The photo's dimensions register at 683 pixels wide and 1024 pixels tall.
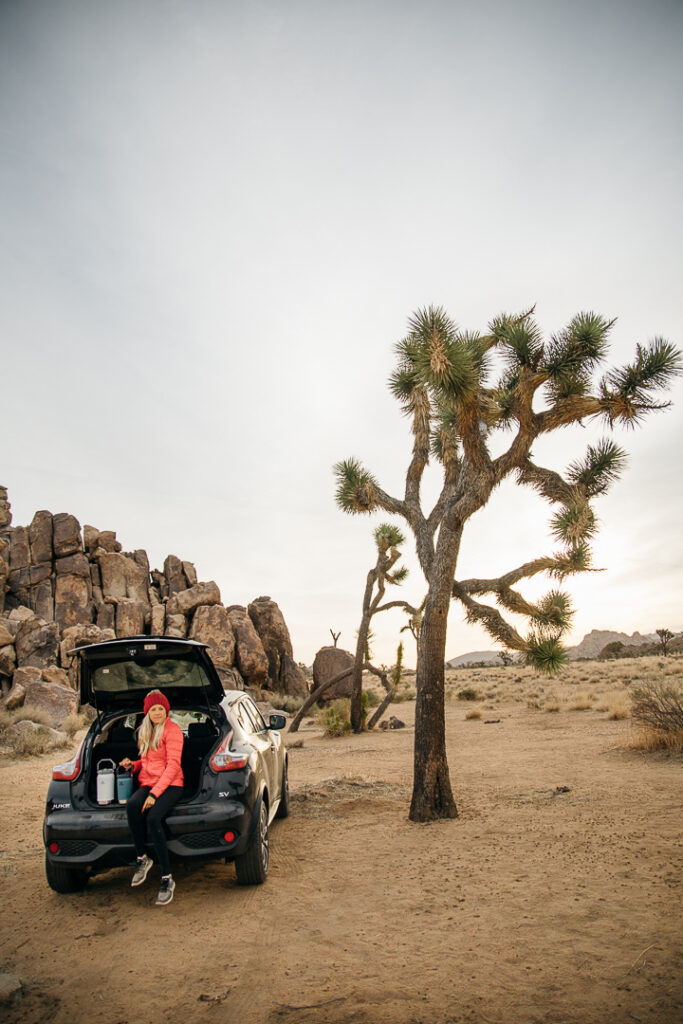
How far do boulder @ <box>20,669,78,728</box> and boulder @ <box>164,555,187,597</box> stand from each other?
13.7 meters

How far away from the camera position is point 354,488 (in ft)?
36.7

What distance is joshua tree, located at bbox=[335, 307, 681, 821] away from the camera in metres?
8.23

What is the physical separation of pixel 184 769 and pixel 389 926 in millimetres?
2314

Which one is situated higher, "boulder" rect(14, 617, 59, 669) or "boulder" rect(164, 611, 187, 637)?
"boulder" rect(164, 611, 187, 637)

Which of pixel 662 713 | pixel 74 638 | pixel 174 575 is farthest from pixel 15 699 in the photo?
pixel 662 713

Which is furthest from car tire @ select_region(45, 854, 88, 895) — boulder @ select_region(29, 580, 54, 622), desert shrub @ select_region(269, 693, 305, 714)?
boulder @ select_region(29, 580, 54, 622)

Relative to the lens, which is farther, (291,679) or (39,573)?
(291,679)

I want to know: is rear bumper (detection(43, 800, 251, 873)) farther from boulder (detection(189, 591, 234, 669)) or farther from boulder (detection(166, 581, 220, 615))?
boulder (detection(166, 581, 220, 615))

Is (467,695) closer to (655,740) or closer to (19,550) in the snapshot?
(655,740)

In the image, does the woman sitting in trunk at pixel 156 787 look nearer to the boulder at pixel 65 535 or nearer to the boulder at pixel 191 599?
the boulder at pixel 191 599

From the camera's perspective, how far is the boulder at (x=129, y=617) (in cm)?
3156

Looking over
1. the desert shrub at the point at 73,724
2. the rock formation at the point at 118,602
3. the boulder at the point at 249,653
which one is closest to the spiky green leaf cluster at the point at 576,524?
the desert shrub at the point at 73,724

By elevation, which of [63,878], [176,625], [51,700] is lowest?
[63,878]

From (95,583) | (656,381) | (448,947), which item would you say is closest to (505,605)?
(656,381)
